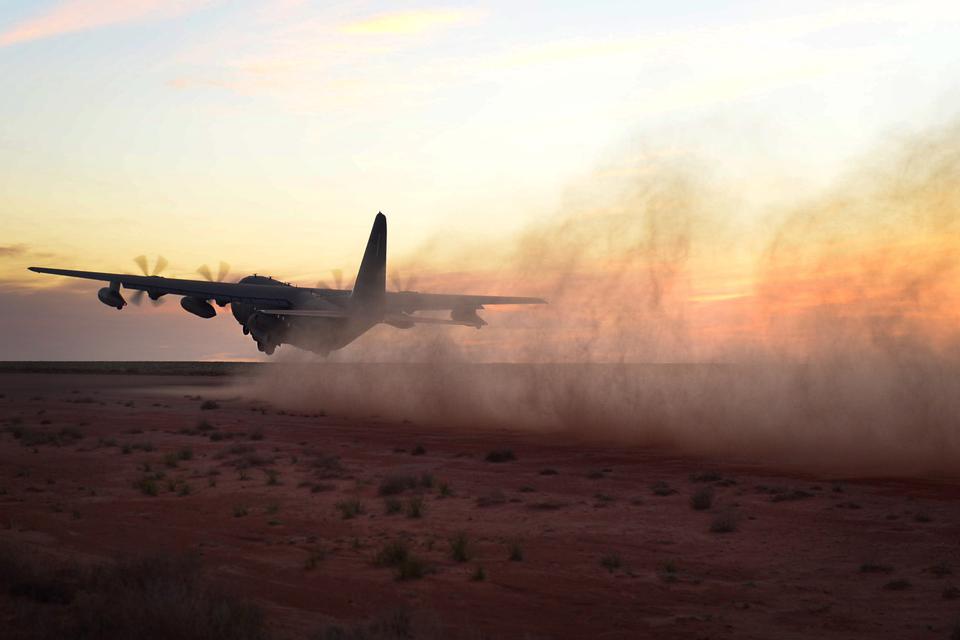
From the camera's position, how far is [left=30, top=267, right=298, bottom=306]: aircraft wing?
57.3 meters

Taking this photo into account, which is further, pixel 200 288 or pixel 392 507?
pixel 200 288

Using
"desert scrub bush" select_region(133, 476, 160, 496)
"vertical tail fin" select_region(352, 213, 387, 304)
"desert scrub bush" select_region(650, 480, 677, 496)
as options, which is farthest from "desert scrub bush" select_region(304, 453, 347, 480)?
"vertical tail fin" select_region(352, 213, 387, 304)

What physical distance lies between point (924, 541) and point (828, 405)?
3123 cm

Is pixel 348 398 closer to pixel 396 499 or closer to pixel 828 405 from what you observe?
pixel 828 405

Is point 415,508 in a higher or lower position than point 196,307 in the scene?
lower

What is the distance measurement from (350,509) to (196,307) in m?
38.1

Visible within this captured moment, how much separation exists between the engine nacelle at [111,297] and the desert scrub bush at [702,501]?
1702 inches

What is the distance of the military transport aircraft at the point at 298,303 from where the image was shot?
189ft

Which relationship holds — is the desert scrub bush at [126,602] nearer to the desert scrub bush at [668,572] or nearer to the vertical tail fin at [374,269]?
the desert scrub bush at [668,572]

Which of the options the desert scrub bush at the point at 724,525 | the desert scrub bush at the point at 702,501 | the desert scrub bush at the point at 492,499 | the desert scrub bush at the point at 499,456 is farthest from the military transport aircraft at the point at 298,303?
the desert scrub bush at the point at 724,525

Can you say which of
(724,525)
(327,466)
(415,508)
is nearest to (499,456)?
(327,466)

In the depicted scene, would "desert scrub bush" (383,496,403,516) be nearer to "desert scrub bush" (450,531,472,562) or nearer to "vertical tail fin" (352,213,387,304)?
"desert scrub bush" (450,531,472,562)

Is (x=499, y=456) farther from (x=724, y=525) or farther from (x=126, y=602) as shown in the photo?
(x=126, y=602)

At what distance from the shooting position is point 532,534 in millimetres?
22312
